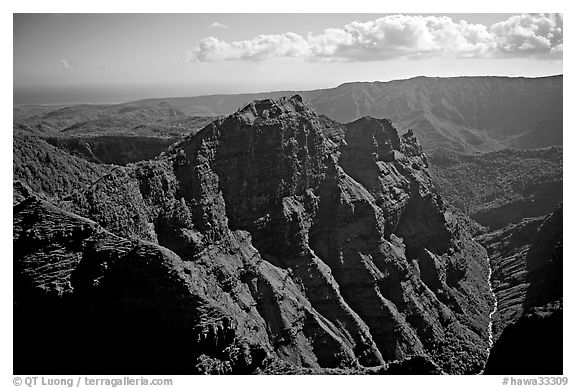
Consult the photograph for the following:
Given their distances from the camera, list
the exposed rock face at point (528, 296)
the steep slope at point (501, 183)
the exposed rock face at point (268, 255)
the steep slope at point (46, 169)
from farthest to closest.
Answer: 1. the steep slope at point (501, 183)
2. the steep slope at point (46, 169)
3. the exposed rock face at point (528, 296)
4. the exposed rock face at point (268, 255)

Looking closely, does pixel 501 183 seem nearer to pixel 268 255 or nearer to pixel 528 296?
pixel 528 296

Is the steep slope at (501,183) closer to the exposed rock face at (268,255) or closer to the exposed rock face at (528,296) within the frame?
the exposed rock face at (528,296)

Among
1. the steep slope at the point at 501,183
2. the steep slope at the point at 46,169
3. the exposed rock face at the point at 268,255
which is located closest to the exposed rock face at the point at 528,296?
the exposed rock face at the point at 268,255

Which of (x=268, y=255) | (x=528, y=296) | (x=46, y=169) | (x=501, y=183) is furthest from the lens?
(x=501, y=183)

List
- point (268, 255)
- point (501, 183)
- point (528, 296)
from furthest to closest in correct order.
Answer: point (501, 183)
point (528, 296)
point (268, 255)

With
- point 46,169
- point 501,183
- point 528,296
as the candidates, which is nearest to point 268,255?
point 46,169
